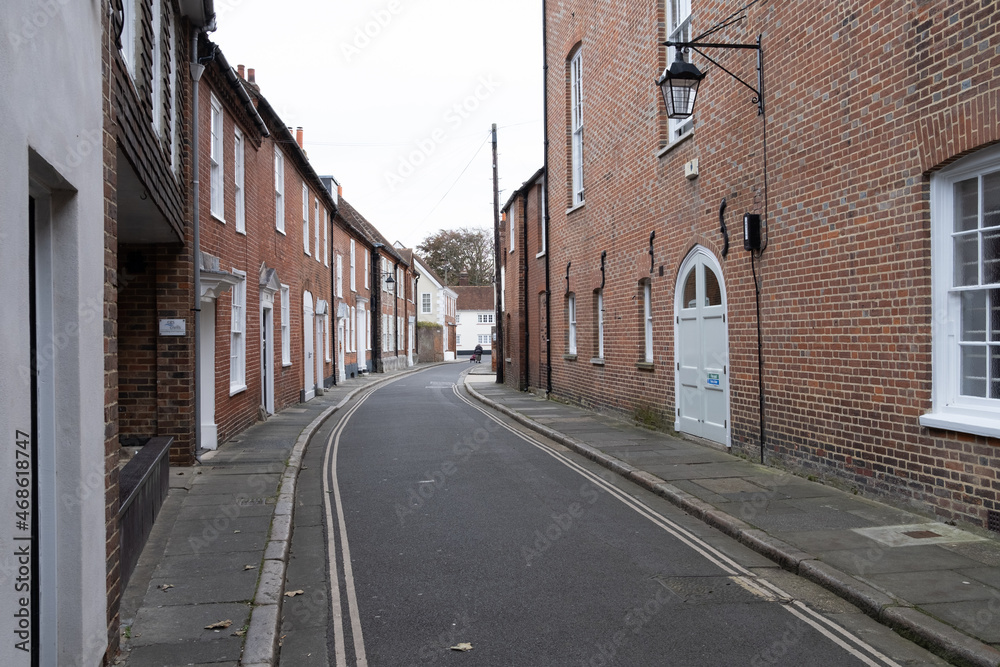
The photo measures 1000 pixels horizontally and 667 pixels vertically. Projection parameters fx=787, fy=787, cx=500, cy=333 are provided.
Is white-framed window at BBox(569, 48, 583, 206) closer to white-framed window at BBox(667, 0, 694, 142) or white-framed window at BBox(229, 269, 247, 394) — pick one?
white-framed window at BBox(667, 0, 694, 142)

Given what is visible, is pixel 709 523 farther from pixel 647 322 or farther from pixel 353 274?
pixel 353 274

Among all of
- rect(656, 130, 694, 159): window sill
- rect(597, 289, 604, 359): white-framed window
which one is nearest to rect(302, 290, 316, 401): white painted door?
rect(597, 289, 604, 359): white-framed window

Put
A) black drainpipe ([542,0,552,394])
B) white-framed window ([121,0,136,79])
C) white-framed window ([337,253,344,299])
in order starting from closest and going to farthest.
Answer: white-framed window ([121,0,136,79]) < black drainpipe ([542,0,552,394]) < white-framed window ([337,253,344,299])

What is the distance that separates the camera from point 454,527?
726cm

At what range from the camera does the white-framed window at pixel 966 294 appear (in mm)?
6500

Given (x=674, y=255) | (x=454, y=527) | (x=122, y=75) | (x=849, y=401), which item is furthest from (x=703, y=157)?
(x=122, y=75)

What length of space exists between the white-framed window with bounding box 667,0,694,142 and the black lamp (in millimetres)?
2264

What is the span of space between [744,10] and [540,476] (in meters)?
6.52

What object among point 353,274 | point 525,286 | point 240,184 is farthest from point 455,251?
point 240,184

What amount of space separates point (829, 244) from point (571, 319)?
11.4 meters

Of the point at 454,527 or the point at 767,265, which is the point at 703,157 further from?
the point at 454,527

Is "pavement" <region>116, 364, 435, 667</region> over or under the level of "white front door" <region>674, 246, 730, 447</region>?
under

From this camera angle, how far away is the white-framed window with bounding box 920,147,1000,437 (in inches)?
256

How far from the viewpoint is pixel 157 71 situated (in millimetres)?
9023
